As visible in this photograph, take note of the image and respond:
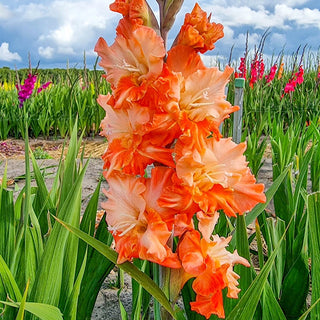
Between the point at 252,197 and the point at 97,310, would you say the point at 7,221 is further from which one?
the point at 252,197

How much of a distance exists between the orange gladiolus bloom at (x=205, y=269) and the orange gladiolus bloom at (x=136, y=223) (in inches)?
0.9

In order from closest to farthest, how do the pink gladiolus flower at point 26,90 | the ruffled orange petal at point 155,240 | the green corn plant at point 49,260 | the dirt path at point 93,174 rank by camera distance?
the ruffled orange petal at point 155,240
the green corn plant at point 49,260
the dirt path at point 93,174
the pink gladiolus flower at point 26,90

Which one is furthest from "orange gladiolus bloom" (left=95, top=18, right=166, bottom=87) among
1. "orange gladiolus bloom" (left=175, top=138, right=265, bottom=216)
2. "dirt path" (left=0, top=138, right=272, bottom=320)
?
"dirt path" (left=0, top=138, right=272, bottom=320)

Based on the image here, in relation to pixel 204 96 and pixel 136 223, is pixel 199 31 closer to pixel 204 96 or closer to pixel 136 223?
pixel 204 96

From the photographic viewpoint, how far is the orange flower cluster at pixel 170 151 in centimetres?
62

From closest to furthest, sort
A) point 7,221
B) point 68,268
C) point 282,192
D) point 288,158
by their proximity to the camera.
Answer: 1. point 68,268
2. point 7,221
3. point 282,192
4. point 288,158

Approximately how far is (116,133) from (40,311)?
0.36 metres

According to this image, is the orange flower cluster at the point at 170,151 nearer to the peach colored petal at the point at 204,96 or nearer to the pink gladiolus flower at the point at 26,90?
the peach colored petal at the point at 204,96

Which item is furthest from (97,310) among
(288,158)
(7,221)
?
(288,158)

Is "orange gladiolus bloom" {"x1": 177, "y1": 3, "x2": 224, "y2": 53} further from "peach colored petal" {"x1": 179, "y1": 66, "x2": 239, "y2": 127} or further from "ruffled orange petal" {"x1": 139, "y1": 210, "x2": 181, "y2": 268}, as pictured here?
"ruffled orange petal" {"x1": 139, "y1": 210, "x2": 181, "y2": 268}

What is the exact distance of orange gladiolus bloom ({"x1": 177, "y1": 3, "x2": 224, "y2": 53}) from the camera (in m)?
0.64

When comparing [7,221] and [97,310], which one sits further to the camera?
[97,310]

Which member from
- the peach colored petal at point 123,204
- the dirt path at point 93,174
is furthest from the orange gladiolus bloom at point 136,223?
the dirt path at point 93,174

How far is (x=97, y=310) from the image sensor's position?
5.02 feet
